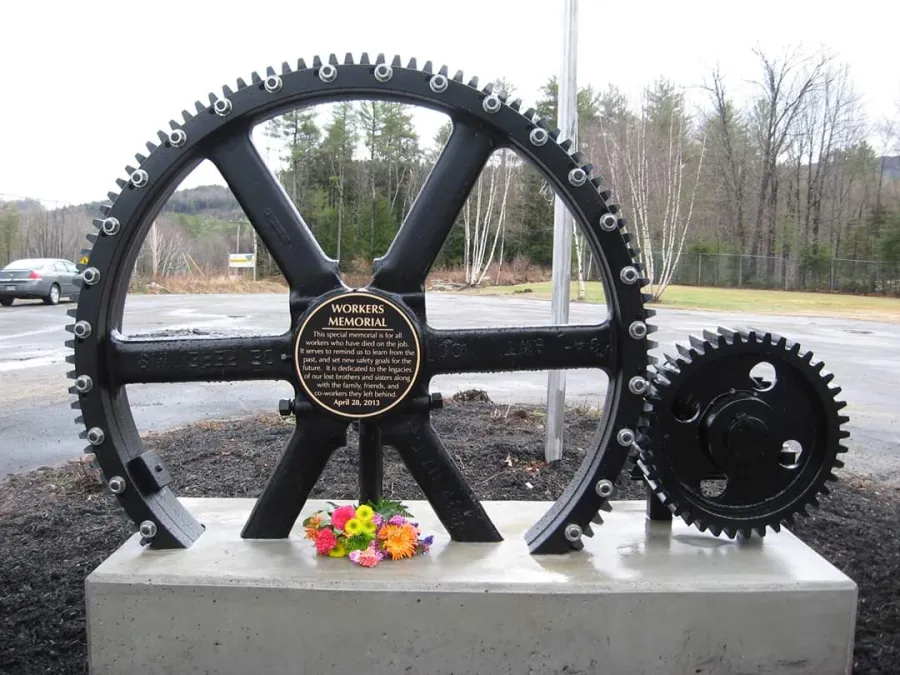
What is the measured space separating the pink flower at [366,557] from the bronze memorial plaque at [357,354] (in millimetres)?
517

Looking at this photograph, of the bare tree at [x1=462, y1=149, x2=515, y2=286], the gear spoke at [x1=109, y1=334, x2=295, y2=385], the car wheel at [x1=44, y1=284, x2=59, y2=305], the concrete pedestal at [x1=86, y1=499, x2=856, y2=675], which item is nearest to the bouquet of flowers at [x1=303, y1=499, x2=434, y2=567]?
the concrete pedestal at [x1=86, y1=499, x2=856, y2=675]

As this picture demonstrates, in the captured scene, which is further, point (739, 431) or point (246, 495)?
point (246, 495)

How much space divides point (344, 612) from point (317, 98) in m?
1.90

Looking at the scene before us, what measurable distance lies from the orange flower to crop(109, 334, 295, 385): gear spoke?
0.70 meters

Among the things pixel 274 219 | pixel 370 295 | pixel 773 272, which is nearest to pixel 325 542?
pixel 370 295

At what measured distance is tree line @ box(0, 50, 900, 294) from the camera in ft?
36.6

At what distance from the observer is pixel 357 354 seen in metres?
3.05

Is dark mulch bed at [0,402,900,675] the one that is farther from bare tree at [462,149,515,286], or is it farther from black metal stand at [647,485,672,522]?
bare tree at [462,149,515,286]

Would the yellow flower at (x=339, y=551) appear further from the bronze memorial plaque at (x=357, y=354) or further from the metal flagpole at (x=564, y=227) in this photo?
the metal flagpole at (x=564, y=227)

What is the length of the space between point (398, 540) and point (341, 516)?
0.81 feet

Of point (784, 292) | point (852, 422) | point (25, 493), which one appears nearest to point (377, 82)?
point (25, 493)

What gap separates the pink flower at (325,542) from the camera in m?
3.08

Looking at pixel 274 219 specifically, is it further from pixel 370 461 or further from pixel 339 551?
pixel 339 551

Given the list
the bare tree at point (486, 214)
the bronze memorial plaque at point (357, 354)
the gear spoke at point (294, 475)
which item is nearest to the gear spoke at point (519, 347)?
the bronze memorial plaque at point (357, 354)
